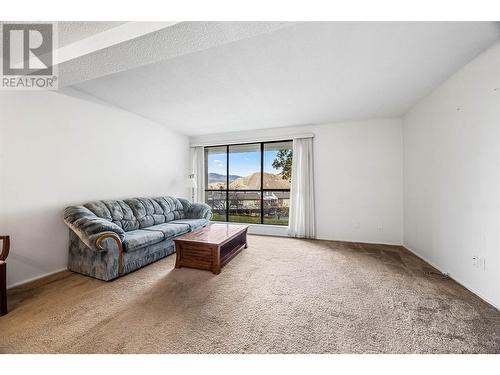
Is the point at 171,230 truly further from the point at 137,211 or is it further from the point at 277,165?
the point at 277,165

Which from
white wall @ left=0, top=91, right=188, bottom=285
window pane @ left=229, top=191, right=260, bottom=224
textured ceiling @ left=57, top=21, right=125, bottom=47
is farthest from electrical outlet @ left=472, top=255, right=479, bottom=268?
white wall @ left=0, top=91, right=188, bottom=285

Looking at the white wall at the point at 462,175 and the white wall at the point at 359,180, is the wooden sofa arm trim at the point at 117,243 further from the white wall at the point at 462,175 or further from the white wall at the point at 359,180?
the white wall at the point at 462,175

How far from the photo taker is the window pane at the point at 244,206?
196 inches

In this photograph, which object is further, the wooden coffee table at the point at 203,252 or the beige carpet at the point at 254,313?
the wooden coffee table at the point at 203,252

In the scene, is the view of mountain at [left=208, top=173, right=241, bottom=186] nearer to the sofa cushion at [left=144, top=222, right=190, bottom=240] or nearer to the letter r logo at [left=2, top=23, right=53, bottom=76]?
the sofa cushion at [left=144, top=222, right=190, bottom=240]

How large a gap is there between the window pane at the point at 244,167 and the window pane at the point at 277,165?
0.23 metres

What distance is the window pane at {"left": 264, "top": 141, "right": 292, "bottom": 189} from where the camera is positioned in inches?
187

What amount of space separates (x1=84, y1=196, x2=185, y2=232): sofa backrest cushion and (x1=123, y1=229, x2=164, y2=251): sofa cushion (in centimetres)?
46

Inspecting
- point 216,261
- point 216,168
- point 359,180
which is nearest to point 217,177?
point 216,168

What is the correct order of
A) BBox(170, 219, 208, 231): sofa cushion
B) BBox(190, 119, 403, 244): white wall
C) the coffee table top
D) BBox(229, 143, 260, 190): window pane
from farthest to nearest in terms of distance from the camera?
1. BBox(229, 143, 260, 190): window pane
2. BBox(190, 119, 403, 244): white wall
3. BBox(170, 219, 208, 231): sofa cushion
4. the coffee table top

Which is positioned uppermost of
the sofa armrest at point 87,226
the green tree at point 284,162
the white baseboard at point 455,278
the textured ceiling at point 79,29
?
the textured ceiling at point 79,29

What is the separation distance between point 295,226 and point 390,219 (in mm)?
1843

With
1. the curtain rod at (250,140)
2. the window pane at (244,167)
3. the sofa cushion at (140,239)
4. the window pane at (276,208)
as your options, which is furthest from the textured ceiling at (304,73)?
the sofa cushion at (140,239)

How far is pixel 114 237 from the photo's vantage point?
2287mm
